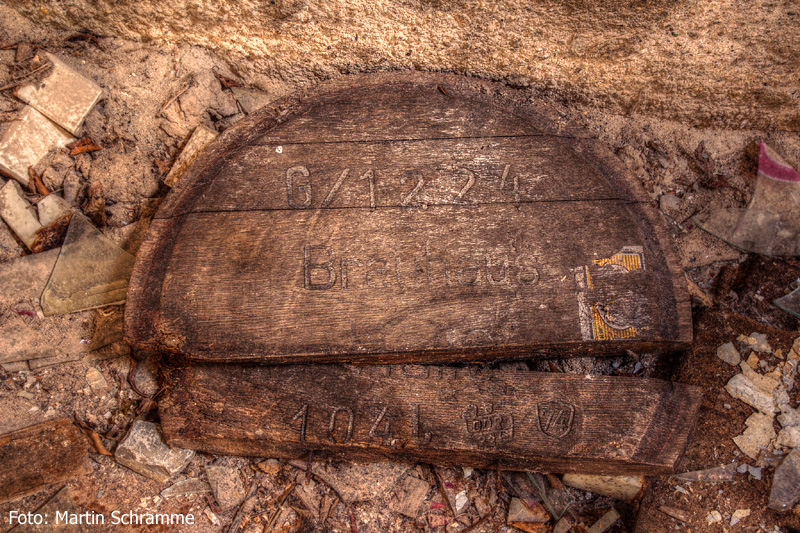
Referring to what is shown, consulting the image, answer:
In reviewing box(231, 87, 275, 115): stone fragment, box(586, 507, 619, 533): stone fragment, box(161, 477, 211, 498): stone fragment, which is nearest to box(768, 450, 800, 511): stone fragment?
box(586, 507, 619, 533): stone fragment

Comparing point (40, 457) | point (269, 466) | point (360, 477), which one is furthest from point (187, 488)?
point (360, 477)

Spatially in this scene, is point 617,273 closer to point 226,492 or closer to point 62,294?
point 226,492

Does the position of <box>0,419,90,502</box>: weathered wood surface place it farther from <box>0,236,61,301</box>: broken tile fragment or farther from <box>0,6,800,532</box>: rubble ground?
<box>0,236,61,301</box>: broken tile fragment

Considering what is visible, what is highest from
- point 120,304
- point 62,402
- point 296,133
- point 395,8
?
point 395,8

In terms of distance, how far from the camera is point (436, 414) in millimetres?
1894

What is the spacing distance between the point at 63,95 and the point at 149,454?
1.47 m

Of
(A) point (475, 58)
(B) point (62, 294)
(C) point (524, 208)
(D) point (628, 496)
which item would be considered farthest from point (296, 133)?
(D) point (628, 496)

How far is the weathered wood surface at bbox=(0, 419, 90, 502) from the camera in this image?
73.6 inches

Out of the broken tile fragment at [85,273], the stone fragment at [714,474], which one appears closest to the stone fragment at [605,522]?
the stone fragment at [714,474]

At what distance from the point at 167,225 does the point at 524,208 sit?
1.36 metres

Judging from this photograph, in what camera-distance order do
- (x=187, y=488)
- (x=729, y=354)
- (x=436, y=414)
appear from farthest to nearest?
(x=729, y=354)
(x=187, y=488)
(x=436, y=414)

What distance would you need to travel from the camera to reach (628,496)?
208 cm

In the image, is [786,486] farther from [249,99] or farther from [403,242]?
[249,99]

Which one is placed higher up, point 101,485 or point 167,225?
point 167,225
